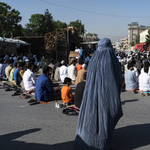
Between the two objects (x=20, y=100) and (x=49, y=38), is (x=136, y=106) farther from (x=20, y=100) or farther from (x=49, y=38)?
(x=49, y=38)

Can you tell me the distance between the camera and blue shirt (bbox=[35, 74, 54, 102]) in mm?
5863

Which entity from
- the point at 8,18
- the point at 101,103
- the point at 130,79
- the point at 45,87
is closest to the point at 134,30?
the point at 8,18

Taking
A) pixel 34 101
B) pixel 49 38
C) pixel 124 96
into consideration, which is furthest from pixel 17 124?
pixel 49 38

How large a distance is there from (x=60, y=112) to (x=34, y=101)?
51.3 inches

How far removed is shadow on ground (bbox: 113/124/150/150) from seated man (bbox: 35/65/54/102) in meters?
2.74

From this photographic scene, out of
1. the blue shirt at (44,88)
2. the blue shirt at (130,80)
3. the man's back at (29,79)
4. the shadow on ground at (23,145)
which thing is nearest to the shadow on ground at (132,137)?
the shadow on ground at (23,145)

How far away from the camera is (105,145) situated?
290 cm

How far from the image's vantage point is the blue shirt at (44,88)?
586cm

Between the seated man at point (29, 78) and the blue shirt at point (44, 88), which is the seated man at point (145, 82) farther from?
the seated man at point (29, 78)

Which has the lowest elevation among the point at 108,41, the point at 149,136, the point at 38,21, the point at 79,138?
the point at 149,136

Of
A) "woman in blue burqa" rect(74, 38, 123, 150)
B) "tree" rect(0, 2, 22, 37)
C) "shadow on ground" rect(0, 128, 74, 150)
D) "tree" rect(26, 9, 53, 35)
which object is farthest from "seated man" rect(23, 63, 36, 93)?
"tree" rect(26, 9, 53, 35)

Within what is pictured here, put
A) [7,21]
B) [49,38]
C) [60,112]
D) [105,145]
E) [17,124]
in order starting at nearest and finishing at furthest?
1. [105,145]
2. [17,124]
3. [60,112]
4. [49,38]
5. [7,21]

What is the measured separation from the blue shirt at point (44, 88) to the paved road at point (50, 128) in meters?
0.34

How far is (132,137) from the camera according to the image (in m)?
3.67
